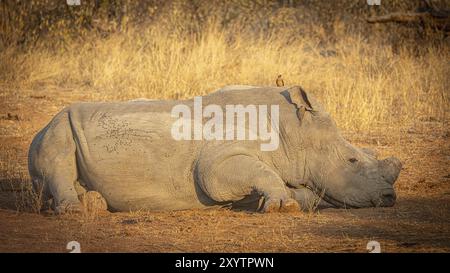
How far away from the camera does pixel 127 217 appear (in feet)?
23.1

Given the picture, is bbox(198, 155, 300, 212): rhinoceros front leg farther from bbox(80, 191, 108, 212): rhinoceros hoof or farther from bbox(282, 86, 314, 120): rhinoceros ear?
bbox(80, 191, 108, 212): rhinoceros hoof

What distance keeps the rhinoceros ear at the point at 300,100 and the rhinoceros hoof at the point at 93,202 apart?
5.48 feet

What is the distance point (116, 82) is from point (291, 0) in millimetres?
5241

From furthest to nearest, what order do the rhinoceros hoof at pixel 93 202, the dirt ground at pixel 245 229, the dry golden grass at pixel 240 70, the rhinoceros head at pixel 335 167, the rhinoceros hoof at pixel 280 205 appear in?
1. the dry golden grass at pixel 240 70
2. the rhinoceros head at pixel 335 167
3. the rhinoceros hoof at pixel 93 202
4. the rhinoceros hoof at pixel 280 205
5. the dirt ground at pixel 245 229

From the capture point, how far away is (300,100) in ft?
24.0

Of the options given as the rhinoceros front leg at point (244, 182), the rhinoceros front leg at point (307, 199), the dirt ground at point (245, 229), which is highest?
the rhinoceros front leg at point (244, 182)

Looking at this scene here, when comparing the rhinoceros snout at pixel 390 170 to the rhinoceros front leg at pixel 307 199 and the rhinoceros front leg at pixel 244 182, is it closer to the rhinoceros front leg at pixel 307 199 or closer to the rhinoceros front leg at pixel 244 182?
the rhinoceros front leg at pixel 307 199

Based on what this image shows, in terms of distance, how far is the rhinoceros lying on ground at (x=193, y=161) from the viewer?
707 cm

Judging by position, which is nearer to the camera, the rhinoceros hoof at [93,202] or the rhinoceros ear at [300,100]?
the rhinoceros hoof at [93,202]

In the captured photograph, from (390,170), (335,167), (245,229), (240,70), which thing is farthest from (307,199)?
(240,70)

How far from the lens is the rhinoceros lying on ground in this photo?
7074 millimetres

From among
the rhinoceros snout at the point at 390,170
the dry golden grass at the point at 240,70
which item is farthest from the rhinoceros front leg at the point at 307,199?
the dry golden grass at the point at 240,70

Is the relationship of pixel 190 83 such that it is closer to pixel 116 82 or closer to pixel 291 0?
pixel 116 82

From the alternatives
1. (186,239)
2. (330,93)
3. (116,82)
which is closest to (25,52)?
(116,82)
